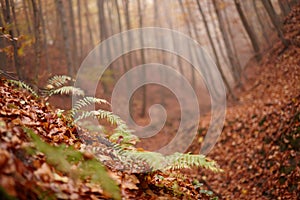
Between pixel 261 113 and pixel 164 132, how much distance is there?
7.33 m

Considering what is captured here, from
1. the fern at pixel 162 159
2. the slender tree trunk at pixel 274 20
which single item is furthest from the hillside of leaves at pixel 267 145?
the fern at pixel 162 159

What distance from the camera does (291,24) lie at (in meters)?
12.9

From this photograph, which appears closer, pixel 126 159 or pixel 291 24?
pixel 126 159

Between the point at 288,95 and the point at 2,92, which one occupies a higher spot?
the point at 2,92

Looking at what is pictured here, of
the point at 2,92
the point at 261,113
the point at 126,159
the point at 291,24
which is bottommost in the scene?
the point at 261,113

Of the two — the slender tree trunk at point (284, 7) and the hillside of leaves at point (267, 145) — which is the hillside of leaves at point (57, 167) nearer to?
the hillside of leaves at point (267, 145)

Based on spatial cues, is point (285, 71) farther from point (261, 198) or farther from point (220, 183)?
point (261, 198)

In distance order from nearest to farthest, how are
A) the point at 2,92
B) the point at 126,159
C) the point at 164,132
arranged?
the point at 126,159 < the point at 2,92 < the point at 164,132

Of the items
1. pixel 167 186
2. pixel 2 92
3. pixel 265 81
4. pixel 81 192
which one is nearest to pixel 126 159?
pixel 167 186

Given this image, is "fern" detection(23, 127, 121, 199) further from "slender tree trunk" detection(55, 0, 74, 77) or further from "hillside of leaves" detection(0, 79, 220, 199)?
"slender tree trunk" detection(55, 0, 74, 77)

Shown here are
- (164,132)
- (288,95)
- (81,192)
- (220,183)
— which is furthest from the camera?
(164,132)

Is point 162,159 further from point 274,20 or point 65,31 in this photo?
point 274,20

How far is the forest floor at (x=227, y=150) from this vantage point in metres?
2.35

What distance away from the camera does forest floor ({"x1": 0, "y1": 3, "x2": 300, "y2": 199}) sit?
2350mm
